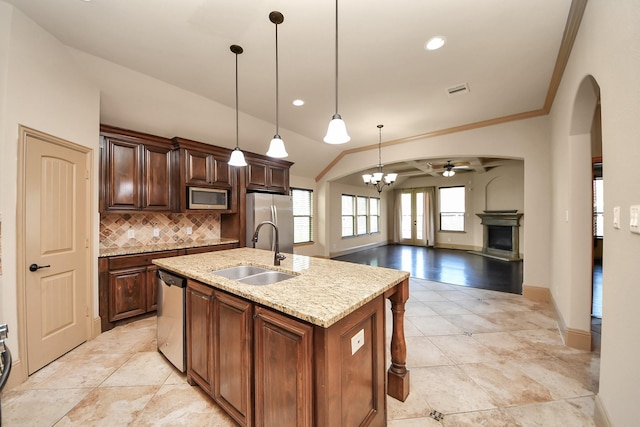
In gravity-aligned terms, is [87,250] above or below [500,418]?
above

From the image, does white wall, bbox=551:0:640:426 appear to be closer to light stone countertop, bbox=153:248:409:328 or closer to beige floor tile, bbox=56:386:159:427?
light stone countertop, bbox=153:248:409:328

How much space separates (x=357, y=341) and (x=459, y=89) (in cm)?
317

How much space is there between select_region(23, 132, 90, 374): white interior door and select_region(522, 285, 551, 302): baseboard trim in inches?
222

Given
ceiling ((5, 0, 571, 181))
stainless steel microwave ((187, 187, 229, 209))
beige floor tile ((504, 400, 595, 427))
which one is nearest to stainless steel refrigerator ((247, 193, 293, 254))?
stainless steel microwave ((187, 187, 229, 209))

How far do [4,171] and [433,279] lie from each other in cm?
572

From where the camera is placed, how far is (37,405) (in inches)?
69.9

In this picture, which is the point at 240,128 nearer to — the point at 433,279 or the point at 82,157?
the point at 82,157

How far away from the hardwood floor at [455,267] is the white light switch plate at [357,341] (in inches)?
158

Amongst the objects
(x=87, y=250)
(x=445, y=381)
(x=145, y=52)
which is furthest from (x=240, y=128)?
(x=445, y=381)

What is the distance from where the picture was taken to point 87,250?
2.63 metres

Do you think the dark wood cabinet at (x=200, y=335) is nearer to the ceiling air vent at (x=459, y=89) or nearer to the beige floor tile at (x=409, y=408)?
the beige floor tile at (x=409, y=408)

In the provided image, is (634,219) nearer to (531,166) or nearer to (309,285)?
(309,285)

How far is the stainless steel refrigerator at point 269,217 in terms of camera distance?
4254 millimetres

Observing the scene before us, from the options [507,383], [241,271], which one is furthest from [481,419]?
[241,271]
